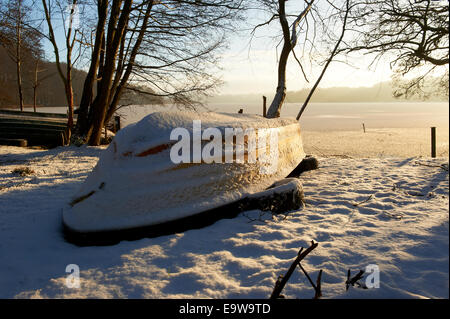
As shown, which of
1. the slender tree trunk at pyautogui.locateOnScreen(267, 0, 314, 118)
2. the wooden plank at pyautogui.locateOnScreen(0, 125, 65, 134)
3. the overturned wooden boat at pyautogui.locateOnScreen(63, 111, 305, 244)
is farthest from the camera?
the wooden plank at pyautogui.locateOnScreen(0, 125, 65, 134)

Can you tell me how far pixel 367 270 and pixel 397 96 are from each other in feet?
43.8

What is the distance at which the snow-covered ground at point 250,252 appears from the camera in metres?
2.25

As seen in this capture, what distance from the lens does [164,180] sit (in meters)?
3.31

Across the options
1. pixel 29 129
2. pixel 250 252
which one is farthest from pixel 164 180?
pixel 29 129

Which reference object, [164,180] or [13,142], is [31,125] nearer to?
[13,142]

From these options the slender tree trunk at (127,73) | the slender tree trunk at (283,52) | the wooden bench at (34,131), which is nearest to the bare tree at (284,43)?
the slender tree trunk at (283,52)

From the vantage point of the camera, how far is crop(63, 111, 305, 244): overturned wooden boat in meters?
3.18

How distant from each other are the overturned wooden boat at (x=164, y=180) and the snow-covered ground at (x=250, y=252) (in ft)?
0.63

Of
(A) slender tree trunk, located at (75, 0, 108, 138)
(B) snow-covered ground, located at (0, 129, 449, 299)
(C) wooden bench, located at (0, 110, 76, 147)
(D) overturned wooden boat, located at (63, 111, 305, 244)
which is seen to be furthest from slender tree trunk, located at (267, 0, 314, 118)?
(C) wooden bench, located at (0, 110, 76, 147)

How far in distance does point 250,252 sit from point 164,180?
1.23 m

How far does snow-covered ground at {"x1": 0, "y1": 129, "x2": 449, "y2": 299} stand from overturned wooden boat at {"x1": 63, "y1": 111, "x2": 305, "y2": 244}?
0.63 ft

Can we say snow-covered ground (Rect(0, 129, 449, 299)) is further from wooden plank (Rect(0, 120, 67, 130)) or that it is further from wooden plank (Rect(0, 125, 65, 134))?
wooden plank (Rect(0, 120, 67, 130))

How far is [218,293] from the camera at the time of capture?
2.24m
